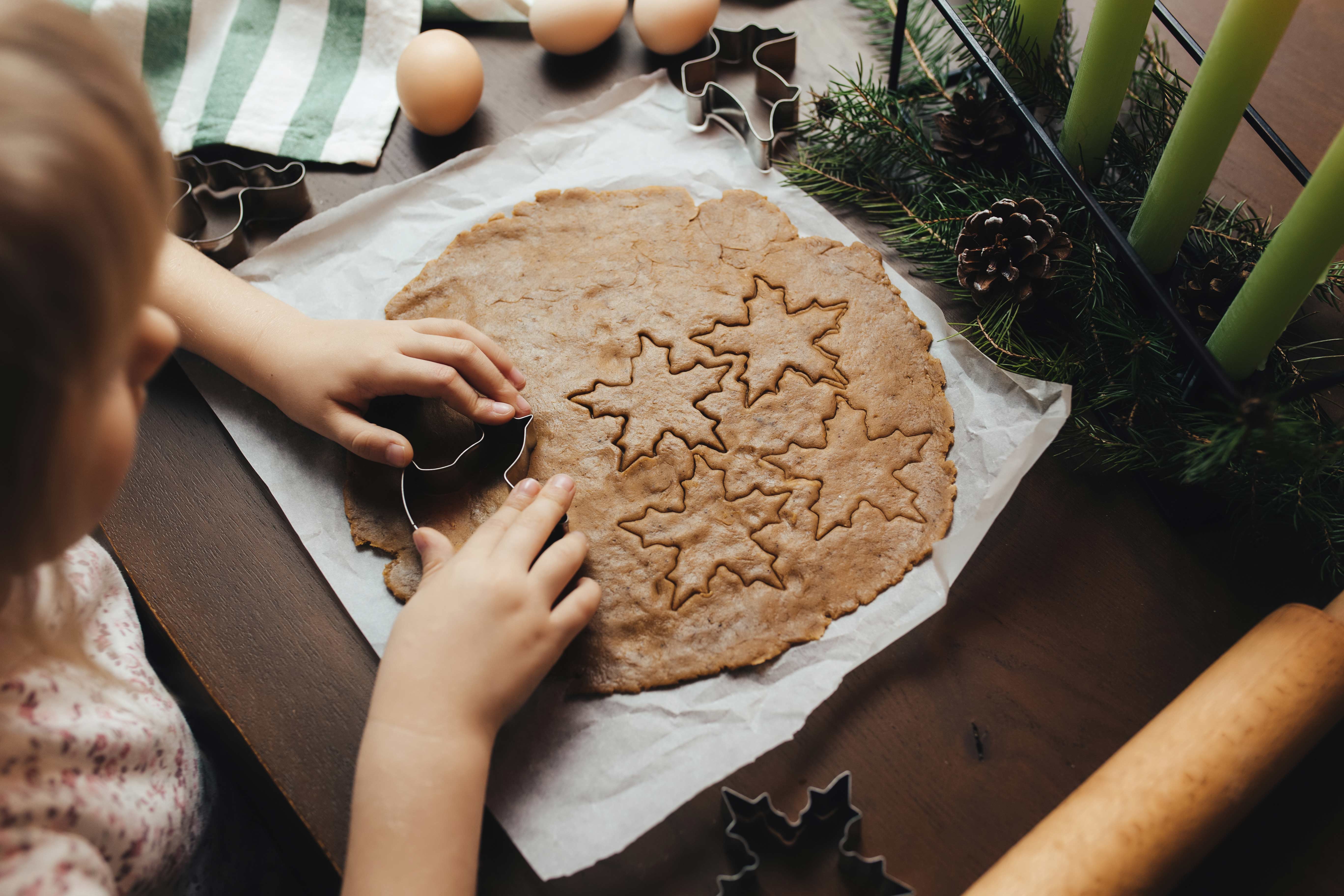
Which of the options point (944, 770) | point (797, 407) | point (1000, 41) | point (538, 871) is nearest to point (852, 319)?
point (797, 407)

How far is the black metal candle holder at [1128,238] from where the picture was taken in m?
0.68

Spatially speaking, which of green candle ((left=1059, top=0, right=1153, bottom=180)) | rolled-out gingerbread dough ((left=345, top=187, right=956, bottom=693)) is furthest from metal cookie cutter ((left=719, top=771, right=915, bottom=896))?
green candle ((left=1059, top=0, right=1153, bottom=180))

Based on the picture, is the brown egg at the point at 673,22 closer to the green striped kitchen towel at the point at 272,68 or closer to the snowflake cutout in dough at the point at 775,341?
the green striped kitchen towel at the point at 272,68

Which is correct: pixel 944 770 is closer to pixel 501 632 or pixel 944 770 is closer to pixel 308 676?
pixel 501 632

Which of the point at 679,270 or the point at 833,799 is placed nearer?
the point at 833,799

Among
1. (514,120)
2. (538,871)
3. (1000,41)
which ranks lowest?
(538,871)

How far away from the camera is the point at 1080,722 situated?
71 centimetres

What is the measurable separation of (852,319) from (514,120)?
0.54 meters

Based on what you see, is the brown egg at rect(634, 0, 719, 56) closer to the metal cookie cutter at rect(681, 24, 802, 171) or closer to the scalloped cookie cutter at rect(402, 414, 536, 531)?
the metal cookie cutter at rect(681, 24, 802, 171)

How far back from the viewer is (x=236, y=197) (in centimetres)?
104

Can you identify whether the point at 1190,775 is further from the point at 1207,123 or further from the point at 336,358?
the point at 336,358

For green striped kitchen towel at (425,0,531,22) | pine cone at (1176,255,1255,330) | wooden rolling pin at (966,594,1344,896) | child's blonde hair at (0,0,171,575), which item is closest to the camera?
child's blonde hair at (0,0,171,575)

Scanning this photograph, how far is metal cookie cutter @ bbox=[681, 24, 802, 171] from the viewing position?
3.45 feet

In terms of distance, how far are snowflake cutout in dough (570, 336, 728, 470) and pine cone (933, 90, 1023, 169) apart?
0.39 meters
